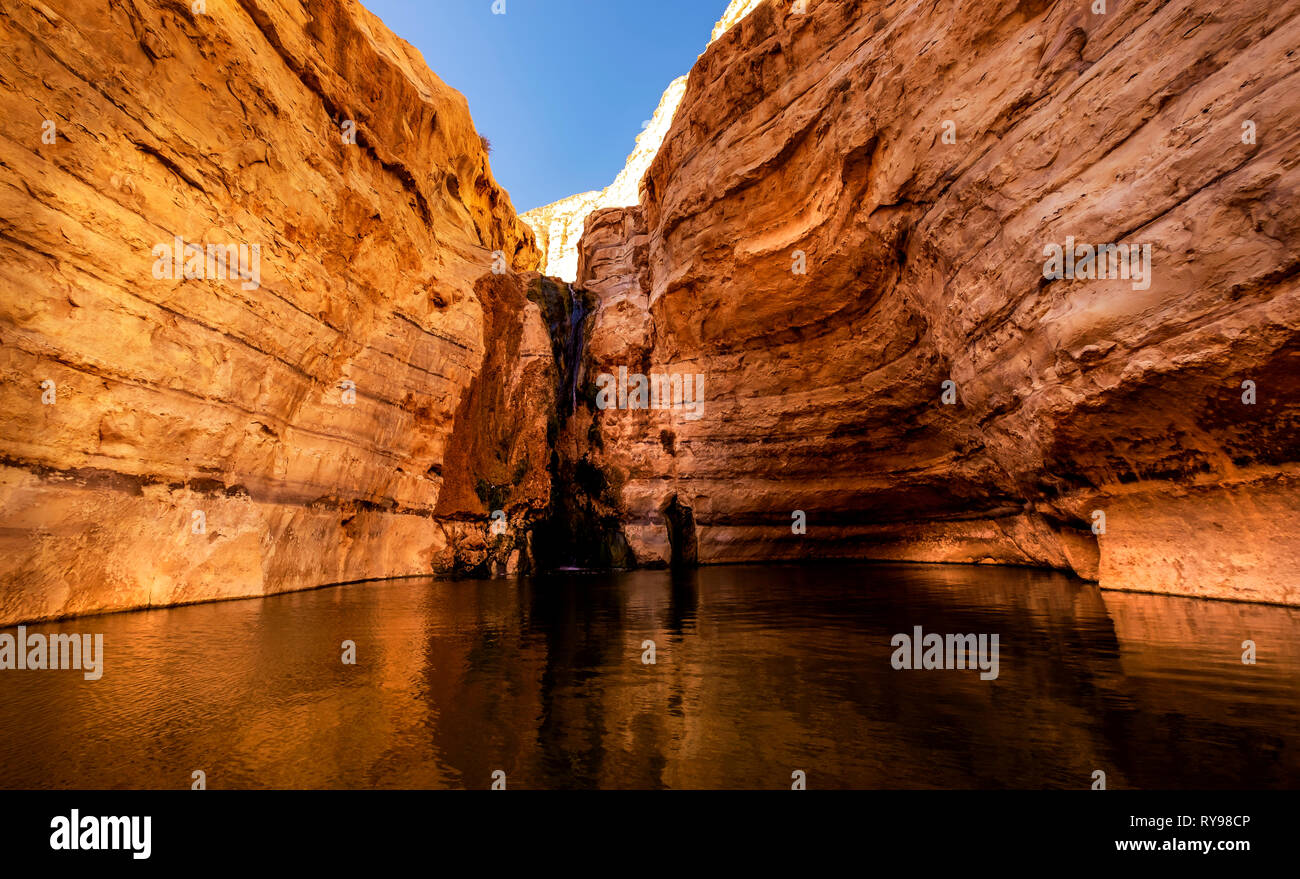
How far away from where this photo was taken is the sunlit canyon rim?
6352 mm

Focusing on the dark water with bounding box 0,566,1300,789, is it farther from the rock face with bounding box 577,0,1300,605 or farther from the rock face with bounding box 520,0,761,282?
the rock face with bounding box 520,0,761,282

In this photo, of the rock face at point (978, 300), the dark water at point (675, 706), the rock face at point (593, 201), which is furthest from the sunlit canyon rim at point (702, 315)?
the rock face at point (593, 201)

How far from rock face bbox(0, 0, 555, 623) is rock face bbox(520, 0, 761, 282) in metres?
21.1

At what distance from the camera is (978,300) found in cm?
919

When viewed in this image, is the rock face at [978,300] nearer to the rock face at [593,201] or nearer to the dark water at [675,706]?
the dark water at [675,706]

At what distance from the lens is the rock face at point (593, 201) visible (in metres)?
37.0

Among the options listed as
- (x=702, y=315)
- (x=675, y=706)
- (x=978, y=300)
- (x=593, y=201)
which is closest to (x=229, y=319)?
(x=675, y=706)

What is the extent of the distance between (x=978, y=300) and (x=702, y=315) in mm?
8793

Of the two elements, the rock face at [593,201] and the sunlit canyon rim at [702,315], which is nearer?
the sunlit canyon rim at [702,315]

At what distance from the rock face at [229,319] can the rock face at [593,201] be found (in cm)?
2109

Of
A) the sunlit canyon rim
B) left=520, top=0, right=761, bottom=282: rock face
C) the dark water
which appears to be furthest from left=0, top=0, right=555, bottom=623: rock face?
left=520, top=0, right=761, bottom=282: rock face
